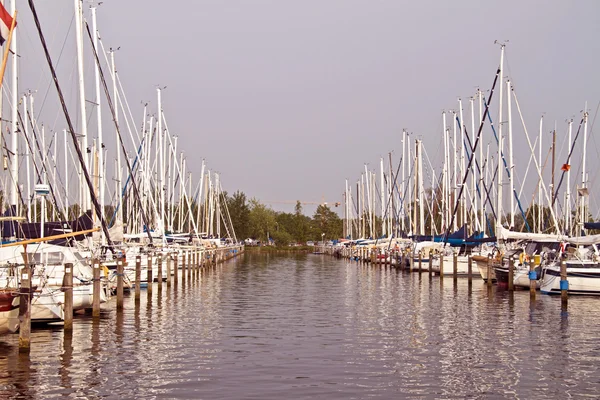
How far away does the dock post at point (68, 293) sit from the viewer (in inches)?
982

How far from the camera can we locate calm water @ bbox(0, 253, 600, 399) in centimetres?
1917

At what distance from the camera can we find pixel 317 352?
2448 cm

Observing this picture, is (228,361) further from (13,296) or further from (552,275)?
(552,275)

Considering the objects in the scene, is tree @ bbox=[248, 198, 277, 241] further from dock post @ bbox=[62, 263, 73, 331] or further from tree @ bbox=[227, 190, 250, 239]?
dock post @ bbox=[62, 263, 73, 331]

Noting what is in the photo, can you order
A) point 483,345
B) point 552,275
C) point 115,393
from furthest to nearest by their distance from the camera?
1. point 552,275
2. point 483,345
3. point 115,393

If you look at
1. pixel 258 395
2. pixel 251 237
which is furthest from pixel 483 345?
pixel 251 237

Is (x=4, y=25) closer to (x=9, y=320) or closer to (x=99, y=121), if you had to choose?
(x=9, y=320)

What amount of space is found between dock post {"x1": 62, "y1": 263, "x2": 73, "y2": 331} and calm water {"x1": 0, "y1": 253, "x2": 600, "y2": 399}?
55cm

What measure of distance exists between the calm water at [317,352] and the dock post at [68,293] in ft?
1.81

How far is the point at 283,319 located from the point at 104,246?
11.0m

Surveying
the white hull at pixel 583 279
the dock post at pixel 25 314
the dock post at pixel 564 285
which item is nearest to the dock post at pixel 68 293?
the dock post at pixel 25 314

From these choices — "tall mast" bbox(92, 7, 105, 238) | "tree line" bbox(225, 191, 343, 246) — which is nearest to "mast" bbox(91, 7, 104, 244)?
"tall mast" bbox(92, 7, 105, 238)

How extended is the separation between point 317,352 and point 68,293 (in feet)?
25.5

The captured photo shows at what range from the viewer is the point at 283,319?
33.5 meters
